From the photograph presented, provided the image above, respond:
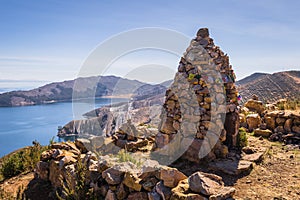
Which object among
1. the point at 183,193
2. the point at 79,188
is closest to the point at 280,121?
the point at 183,193

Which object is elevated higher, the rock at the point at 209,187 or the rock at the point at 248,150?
the rock at the point at 209,187

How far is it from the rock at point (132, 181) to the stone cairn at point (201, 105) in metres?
2.10

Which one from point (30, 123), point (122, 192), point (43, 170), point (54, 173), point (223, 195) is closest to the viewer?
point (223, 195)

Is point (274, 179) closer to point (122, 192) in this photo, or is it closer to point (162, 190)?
point (162, 190)

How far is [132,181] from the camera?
421 centimetres

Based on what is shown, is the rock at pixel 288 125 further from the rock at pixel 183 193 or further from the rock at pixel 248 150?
the rock at pixel 183 193

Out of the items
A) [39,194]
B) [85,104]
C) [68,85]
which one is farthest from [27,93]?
[39,194]

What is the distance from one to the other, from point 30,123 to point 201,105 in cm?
4577

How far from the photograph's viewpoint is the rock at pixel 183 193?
3264mm

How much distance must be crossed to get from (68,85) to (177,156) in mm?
58343

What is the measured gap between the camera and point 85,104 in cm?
1187

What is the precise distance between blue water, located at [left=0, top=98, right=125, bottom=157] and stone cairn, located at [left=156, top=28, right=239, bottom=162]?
528cm

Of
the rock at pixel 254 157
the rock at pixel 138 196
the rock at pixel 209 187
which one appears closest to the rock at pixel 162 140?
the rock at pixel 254 157

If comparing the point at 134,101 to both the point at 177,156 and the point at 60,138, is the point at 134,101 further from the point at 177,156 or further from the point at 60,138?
the point at 60,138
